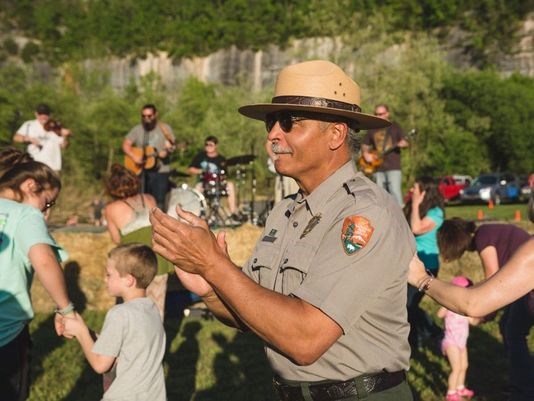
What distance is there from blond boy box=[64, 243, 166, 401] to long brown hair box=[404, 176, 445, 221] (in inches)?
179

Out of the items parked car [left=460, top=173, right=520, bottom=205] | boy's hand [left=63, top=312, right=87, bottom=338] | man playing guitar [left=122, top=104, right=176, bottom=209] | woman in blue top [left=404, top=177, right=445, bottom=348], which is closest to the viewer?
boy's hand [left=63, top=312, right=87, bottom=338]

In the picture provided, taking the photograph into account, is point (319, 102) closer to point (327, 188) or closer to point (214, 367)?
point (327, 188)

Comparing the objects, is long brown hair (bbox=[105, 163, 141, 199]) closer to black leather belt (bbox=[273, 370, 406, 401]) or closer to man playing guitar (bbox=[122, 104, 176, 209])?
black leather belt (bbox=[273, 370, 406, 401])

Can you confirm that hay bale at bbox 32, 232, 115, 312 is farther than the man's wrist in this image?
Yes

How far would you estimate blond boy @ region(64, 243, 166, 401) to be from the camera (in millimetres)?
4348

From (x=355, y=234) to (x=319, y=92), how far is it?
1.99 ft

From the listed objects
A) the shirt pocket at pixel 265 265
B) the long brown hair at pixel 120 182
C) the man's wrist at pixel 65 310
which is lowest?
the long brown hair at pixel 120 182

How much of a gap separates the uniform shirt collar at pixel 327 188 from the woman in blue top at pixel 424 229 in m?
5.63

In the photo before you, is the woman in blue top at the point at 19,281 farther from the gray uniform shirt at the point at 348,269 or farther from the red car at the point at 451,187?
the red car at the point at 451,187

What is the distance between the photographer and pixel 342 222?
2643mm

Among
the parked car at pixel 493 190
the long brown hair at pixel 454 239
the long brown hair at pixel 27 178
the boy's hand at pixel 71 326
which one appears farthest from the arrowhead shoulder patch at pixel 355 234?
the parked car at pixel 493 190

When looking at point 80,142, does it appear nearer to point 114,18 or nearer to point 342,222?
point 114,18

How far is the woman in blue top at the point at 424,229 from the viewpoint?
8.62 metres

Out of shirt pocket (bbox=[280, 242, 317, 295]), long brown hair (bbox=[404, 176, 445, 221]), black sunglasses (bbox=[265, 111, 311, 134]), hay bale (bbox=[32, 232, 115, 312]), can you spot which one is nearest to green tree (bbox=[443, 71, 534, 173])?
hay bale (bbox=[32, 232, 115, 312])
